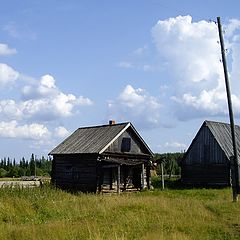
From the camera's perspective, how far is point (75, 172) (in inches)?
1403

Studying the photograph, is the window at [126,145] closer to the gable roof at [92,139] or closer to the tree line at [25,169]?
the gable roof at [92,139]

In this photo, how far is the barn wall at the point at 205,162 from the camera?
38875mm

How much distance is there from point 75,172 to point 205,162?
1227 cm

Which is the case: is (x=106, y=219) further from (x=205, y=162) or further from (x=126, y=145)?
(x=205, y=162)

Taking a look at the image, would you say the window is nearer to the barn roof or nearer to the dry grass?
the barn roof

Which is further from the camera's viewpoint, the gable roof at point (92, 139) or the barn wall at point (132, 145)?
the barn wall at point (132, 145)

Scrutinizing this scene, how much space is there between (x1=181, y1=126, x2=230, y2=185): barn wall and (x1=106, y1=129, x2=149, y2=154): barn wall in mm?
5355

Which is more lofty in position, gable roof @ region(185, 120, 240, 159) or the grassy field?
gable roof @ region(185, 120, 240, 159)

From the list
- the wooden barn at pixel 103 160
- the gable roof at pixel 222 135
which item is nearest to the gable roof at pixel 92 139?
the wooden barn at pixel 103 160

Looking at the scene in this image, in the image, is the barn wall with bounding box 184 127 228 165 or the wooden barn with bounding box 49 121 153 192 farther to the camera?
the barn wall with bounding box 184 127 228 165

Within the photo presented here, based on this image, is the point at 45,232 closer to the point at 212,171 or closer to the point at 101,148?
the point at 101,148

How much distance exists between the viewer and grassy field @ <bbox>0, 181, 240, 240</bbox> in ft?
40.3

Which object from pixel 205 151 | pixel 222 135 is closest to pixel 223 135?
pixel 222 135

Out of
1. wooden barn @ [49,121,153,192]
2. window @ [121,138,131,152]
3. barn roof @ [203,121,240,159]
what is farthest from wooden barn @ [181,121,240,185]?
window @ [121,138,131,152]
